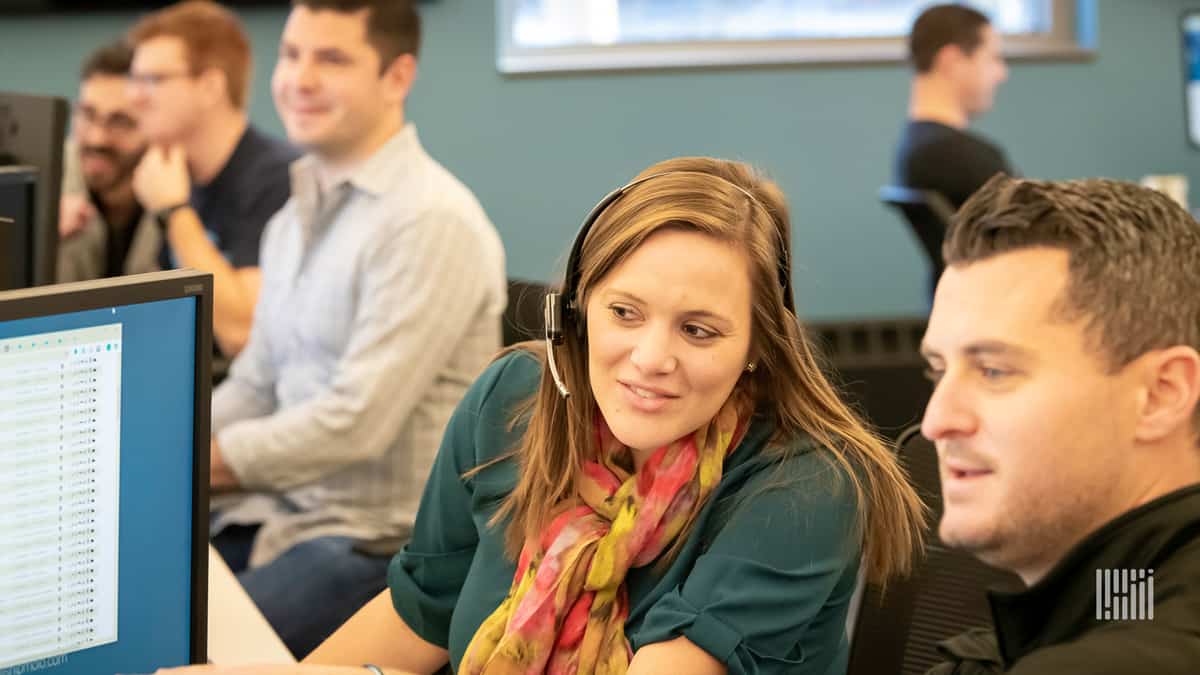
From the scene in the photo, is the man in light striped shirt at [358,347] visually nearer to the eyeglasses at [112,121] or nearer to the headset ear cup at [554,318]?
the headset ear cup at [554,318]

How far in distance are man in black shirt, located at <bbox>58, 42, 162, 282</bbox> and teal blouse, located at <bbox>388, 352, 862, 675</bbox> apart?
230 centimetres

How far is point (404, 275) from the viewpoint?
8.07 ft

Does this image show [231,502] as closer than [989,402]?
No

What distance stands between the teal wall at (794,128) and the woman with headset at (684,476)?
3425mm

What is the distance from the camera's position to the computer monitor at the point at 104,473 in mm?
1116

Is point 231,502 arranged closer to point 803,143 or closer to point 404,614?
point 404,614

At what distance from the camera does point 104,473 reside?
1.16m

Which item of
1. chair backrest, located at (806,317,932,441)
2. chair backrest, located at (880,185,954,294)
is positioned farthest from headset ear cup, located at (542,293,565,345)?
chair backrest, located at (880,185,954,294)

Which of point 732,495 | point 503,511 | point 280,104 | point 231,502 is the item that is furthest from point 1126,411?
point 280,104

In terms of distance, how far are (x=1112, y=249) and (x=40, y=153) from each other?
141 cm

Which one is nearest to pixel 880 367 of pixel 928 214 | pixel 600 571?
pixel 928 214

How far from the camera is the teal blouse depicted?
130 centimetres

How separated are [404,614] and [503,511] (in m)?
0.19

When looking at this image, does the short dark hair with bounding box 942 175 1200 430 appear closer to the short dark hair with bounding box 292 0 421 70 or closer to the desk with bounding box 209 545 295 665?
the desk with bounding box 209 545 295 665
